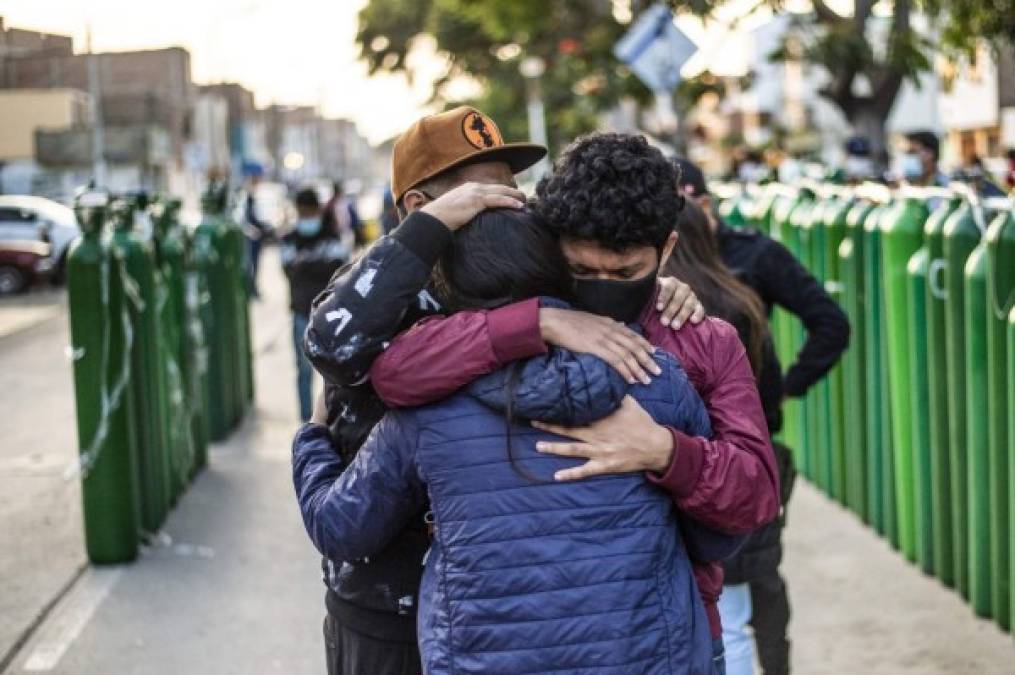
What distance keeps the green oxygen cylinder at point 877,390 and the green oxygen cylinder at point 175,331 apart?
368cm

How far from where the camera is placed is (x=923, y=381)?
6863mm

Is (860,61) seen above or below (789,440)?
above

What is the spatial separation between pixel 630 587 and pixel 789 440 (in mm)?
6997

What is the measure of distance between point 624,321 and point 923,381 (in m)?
4.38

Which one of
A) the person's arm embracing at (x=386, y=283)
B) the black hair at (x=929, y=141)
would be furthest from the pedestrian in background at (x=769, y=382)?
the black hair at (x=929, y=141)

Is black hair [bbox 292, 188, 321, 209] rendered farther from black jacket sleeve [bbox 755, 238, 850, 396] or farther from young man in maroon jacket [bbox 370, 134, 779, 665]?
young man in maroon jacket [bbox 370, 134, 779, 665]

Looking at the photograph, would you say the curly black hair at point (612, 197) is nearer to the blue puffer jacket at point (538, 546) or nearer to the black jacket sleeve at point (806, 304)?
the blue puffer jacket at point (538, 546)

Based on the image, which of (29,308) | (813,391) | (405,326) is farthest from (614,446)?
(29,308)

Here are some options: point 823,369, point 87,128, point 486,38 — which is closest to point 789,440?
point 823,369

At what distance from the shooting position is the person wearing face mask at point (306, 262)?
9.63 m

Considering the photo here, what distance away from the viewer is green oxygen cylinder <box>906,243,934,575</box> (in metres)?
6.83

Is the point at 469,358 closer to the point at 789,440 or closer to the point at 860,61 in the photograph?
the point at 789,440

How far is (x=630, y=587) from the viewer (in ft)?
8.35

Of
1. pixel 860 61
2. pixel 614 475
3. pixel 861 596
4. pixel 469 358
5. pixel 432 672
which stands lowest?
pixel 861 596
